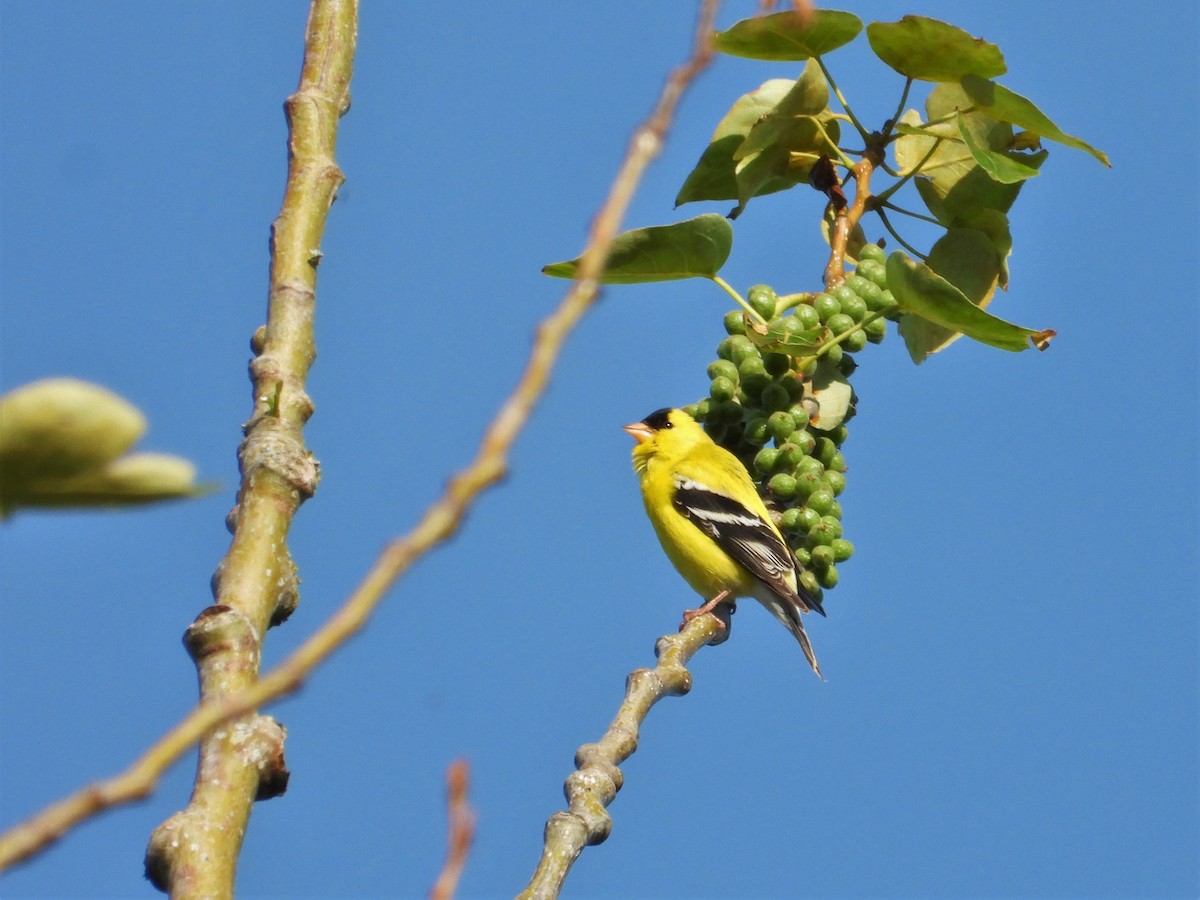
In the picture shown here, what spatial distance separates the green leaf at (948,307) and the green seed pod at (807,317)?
0.28 m

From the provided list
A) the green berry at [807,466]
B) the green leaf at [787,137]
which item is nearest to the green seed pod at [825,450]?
the green berry at [807,466]

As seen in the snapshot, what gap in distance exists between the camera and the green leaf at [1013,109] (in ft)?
11.7

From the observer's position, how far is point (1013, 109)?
3641mm

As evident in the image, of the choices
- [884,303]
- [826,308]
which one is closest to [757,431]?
[826,308]

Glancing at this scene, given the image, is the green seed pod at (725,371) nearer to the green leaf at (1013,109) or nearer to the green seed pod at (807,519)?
the green seed pod at (807,519)

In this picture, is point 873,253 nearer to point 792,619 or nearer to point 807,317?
point 807,317

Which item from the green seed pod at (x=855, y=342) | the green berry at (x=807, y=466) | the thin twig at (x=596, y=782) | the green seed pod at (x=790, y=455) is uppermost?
the green seed pod at (x=855, y=342)

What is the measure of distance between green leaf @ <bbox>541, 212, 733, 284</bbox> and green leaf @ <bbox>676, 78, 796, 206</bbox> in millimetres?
526

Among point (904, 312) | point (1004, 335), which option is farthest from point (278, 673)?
point (904, 312)

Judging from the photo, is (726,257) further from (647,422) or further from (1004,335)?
(647,422)

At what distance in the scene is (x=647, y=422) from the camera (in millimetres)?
6848

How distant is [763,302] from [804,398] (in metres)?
0.31

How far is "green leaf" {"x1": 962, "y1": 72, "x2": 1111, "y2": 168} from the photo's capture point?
357 centimetres

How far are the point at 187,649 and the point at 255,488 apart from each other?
27 centimetres
